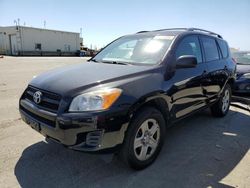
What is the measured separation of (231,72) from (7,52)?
42131 mm

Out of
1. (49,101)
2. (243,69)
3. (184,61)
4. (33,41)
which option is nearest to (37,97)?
(49,101)

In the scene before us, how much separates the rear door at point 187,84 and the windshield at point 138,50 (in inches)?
10.7

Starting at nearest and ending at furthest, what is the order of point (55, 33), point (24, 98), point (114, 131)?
point (114, 131)
point (24, 98)
point (55, 33)

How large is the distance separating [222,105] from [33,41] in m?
41.0

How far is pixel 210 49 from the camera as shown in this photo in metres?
5.06

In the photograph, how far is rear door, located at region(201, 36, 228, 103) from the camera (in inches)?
187

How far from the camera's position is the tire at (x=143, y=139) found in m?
2.99

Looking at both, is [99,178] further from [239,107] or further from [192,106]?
[239,107]

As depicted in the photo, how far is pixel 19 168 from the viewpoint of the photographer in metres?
3.23

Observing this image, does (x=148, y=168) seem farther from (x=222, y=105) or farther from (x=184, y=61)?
(x=222, y=105)

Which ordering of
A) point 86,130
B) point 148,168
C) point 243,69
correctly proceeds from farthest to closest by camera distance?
point 243,69
point 148,168
point 86,130

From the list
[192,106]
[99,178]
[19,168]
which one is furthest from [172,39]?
[19,168]

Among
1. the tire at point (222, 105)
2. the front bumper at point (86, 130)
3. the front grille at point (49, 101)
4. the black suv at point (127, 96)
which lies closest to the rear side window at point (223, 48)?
the tire at point (222, 105)

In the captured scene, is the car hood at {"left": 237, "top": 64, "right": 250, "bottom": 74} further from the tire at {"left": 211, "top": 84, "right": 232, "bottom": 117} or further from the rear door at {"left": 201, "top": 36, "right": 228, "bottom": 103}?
the rear door at {"left": 201, "top": 36, "right": 228, "bottom": 103}
